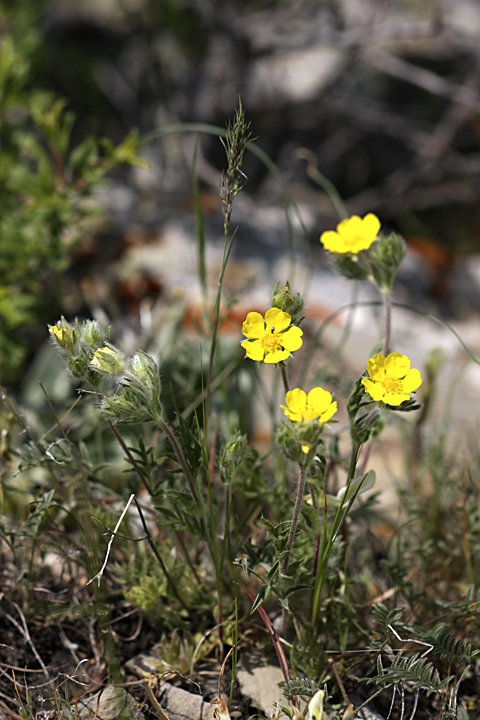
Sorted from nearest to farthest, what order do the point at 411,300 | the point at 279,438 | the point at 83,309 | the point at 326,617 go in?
the point at 279,438 → the point at 326,617 → the point at 83,309 → the point at 411,300

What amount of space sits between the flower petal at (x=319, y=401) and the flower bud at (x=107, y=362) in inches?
14.7

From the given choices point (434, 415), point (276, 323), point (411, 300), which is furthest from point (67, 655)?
point (411, 300)

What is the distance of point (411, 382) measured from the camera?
1142 mm

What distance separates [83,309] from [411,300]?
1.87 m

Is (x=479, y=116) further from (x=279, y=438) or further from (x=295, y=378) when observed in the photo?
(x=279, y=438)

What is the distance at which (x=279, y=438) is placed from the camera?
1.08m

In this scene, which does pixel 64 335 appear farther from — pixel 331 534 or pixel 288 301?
pixel 331 534

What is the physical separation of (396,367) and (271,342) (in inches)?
9.7

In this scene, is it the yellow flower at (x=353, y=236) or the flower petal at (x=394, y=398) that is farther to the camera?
the yellow flower at (x=353, y=236)

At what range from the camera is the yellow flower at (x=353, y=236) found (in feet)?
4.77

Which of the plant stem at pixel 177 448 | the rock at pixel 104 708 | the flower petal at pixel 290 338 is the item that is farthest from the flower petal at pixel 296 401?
the rock at pixel 104 708

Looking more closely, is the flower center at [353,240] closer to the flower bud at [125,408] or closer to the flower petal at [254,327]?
the flower petal at [254,327]

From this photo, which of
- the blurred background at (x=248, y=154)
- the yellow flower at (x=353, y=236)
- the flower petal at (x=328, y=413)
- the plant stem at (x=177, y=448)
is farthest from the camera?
the blurred background at (x=248, y=154)

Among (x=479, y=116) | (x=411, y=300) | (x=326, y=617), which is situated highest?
(x=479, y=116)
